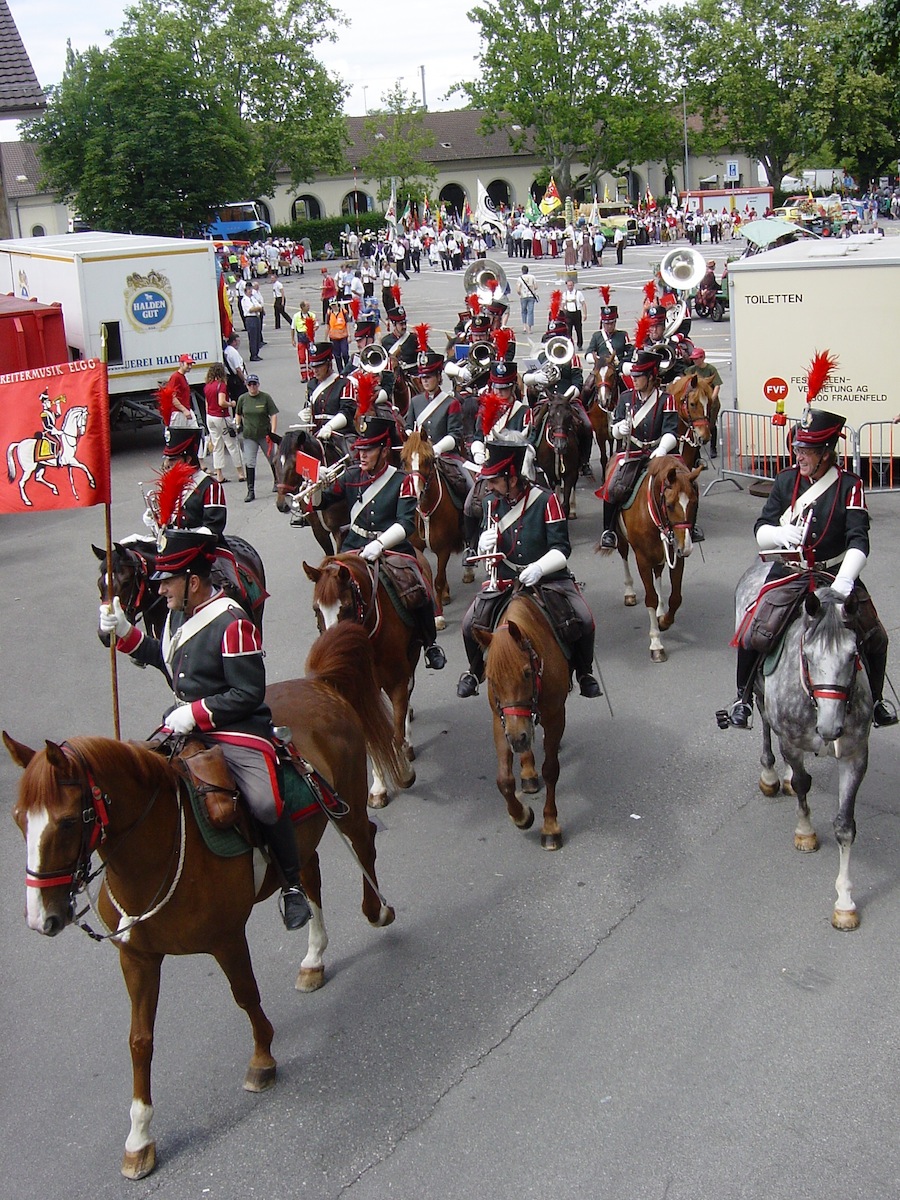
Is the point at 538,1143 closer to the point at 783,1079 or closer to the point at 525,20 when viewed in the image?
the point at 783,1079

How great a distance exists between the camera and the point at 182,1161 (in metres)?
5.59

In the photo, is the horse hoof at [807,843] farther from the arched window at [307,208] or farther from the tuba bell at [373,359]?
the arched window at [307,208]

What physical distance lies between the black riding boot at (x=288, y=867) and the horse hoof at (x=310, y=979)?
96cm

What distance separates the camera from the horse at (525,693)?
7.41 meters

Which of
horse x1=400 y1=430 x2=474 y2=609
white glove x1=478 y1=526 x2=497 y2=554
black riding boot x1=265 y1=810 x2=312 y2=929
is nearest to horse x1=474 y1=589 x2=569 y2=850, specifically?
white glove x1=478 y1=526 x2=497 y2=554

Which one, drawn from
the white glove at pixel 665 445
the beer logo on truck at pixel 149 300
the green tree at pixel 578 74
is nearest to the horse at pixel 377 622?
the white glove at pixel 665 445

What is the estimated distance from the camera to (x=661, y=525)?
11.2 metres

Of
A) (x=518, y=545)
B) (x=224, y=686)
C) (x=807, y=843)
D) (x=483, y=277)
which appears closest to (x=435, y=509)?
(x=518, y=545)

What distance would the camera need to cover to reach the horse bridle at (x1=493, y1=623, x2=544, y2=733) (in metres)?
7.39

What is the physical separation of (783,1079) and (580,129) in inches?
3266

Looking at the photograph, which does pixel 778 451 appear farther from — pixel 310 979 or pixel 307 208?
pixel 307 208

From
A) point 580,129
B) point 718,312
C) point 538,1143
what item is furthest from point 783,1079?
point 580,129

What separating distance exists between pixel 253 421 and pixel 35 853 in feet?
48.3

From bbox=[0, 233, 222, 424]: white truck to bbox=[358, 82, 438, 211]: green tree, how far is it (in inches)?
2288
